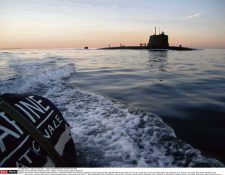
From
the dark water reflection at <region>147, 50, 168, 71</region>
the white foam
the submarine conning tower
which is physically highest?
the submarine conning tower

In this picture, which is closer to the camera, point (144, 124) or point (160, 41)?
point (144, 124)

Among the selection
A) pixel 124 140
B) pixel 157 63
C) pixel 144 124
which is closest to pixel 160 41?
pixel 157 63

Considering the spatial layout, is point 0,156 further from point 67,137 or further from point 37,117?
point 67,137

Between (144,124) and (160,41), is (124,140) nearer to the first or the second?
(144,124)

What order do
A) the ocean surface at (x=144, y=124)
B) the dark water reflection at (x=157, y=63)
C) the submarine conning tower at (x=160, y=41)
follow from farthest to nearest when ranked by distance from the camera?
the submarine conning tower at (x=160, y=41) → the dark water reflection at (x=157, y=63) → the ocean surface at (x=144, y=124)

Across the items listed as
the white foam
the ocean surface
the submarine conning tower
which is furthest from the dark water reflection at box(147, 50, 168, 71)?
the submarine conning tower

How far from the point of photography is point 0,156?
7.25ft

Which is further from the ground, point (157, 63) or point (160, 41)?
point (160, 41)

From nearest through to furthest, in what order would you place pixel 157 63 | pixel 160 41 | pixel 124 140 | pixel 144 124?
pixel 124 140, pixel 144 124, pixel 157 63, pixel 160 41

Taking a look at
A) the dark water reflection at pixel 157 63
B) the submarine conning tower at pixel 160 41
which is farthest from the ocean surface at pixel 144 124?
the submarine conning tower at pixel 160 41

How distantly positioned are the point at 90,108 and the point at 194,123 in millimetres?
3038

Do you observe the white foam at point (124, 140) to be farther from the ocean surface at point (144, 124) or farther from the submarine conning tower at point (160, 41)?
the submarine conning tower at point (160, 41)

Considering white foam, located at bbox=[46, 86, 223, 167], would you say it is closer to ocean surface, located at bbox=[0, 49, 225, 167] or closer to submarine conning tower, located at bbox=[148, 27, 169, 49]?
ocean surface, located at bbox=[0, 49, 225, 167]

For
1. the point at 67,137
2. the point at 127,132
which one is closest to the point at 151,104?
the point at 127,132
